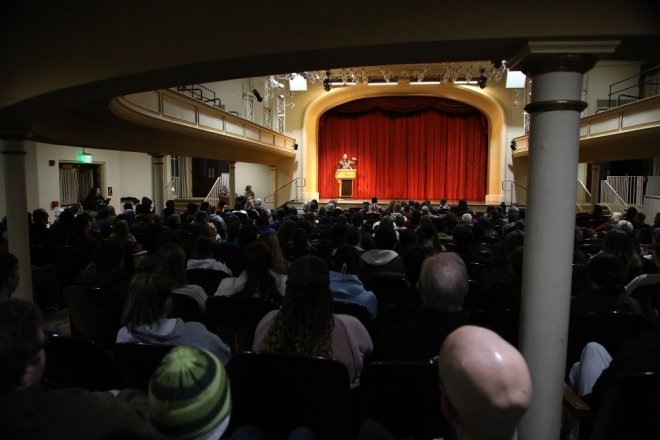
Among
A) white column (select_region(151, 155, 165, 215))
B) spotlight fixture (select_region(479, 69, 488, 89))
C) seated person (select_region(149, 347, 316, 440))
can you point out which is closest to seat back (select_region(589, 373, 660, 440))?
seated person (select_region(149, 347, 316, 440))

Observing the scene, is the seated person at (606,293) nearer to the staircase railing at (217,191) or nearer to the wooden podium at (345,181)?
the wooden podium at (345,181)

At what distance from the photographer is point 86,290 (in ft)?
9.60

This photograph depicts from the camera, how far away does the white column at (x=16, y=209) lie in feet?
14.3

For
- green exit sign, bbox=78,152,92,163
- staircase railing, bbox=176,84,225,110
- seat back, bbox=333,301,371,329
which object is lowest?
seat back, bbox=333,301,371,329

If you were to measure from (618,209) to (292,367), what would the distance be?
14049 mm

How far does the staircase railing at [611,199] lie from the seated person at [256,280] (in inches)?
502

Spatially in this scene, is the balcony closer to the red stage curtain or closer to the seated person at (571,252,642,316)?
the seated person at (571,252,642,316)

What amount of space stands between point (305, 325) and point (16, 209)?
3.75 meters

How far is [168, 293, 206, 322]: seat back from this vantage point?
9.23 ft

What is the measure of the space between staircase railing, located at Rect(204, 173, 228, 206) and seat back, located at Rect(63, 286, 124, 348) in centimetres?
1285

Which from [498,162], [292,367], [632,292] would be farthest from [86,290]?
[498,162]

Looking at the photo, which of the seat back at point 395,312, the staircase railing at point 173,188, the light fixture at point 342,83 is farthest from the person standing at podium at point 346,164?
the seat back at point 395,312

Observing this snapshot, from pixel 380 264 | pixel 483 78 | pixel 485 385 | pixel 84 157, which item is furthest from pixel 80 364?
pixel 483 78

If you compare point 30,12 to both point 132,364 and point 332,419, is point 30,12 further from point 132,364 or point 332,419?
point 332,419
